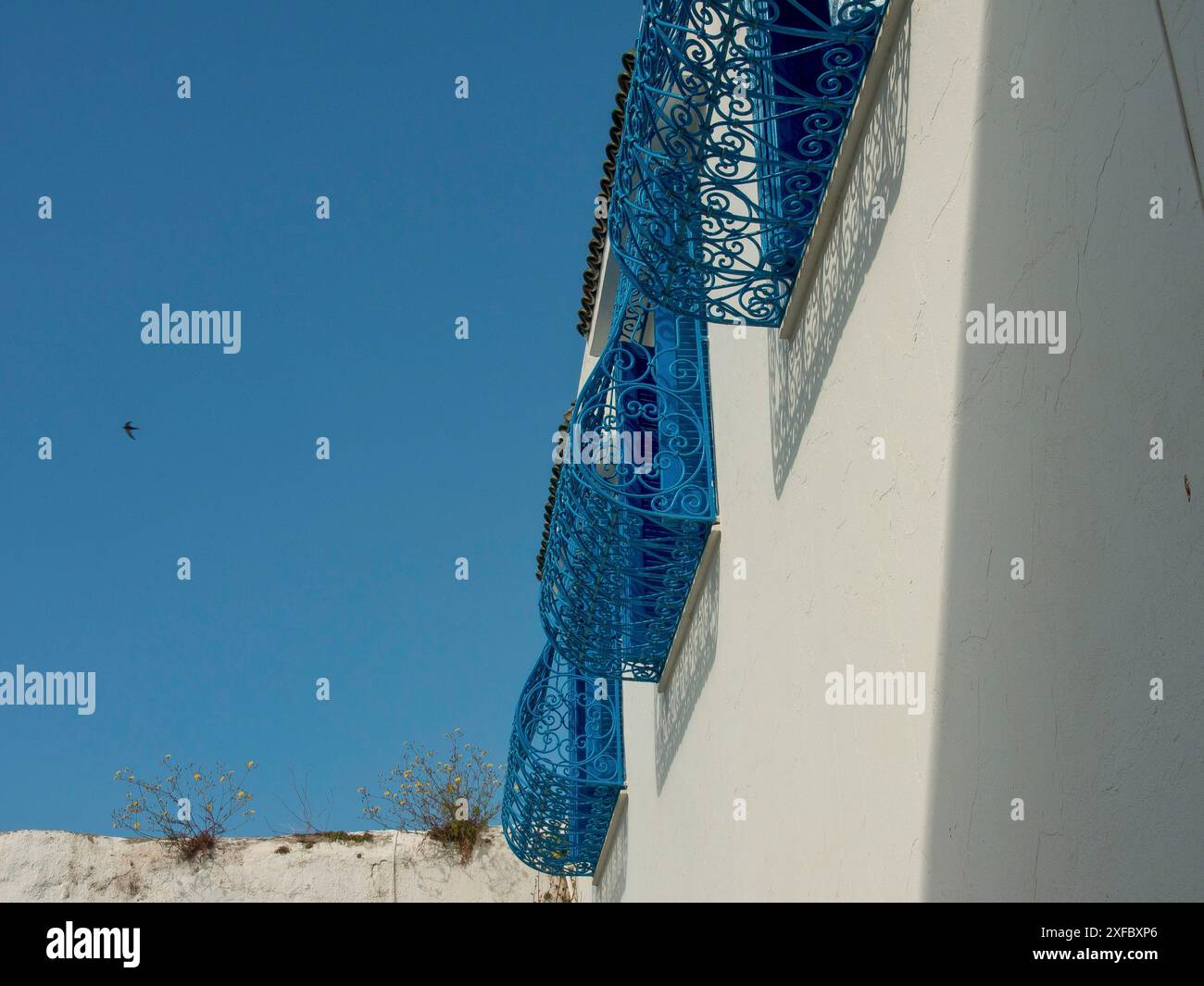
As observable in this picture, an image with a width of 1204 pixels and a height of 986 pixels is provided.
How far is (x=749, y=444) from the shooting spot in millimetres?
5227

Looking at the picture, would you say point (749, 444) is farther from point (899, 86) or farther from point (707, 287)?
point (899, 86)

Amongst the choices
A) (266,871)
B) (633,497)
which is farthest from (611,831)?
(266,871)

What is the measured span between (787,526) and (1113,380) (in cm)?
233

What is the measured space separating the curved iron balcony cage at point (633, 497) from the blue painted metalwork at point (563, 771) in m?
1.52

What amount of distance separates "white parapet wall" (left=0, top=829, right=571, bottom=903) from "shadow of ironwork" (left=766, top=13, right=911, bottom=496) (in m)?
9.94

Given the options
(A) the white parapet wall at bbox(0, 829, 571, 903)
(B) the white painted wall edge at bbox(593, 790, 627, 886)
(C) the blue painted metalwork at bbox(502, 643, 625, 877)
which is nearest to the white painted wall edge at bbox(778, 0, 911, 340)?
(C) the blue painted metalwork at bbox(502, 643, 625, 877)

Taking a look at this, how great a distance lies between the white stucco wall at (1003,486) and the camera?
2.03 m

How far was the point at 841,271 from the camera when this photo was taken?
3.86 meters

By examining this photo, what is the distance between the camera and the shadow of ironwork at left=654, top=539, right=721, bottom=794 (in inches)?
240

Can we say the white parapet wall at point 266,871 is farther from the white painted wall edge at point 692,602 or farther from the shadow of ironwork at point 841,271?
the shadow of ironwork at point 841,271

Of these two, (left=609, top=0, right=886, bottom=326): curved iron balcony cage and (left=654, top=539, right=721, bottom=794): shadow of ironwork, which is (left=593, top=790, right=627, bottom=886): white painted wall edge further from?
(left=609, top=0, right=886, bottom=326): curved iron balcony cage

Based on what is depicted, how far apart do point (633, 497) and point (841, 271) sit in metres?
2.50

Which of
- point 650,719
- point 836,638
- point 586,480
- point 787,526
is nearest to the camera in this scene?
point 836,638

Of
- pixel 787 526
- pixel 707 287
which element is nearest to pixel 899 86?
pixel 707 287
